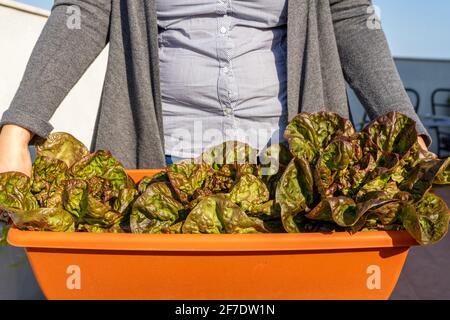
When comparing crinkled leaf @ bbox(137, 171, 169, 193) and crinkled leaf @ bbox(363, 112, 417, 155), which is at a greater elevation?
crinkled leaf @ bbox(363, 112, 417, 155)

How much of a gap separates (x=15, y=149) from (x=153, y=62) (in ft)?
1.15

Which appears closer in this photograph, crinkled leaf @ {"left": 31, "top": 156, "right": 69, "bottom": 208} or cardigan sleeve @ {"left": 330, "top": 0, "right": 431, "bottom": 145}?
crinkled leaf @ {"left": 31, "top": 156, "right": 69, "bottom": 208}

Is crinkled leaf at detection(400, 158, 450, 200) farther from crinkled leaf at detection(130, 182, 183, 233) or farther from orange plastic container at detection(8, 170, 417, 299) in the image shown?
crinkled leaf at detection(130, 182, 183, 233)

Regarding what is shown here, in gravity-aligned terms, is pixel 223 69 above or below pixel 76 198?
above

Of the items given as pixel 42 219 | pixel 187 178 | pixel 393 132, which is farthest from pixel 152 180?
pixel 393 132

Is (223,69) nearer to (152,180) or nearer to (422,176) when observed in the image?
(152,180)

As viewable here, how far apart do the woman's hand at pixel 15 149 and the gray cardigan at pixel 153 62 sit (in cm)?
16

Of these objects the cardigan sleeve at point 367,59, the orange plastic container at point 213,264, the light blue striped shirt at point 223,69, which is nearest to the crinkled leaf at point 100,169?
the orange plastic container at point 213,264

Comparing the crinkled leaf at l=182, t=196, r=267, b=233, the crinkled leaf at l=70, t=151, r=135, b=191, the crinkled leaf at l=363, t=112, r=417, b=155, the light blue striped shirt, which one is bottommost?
the crinkled leaf at l=182, t=196, r=267, b=233

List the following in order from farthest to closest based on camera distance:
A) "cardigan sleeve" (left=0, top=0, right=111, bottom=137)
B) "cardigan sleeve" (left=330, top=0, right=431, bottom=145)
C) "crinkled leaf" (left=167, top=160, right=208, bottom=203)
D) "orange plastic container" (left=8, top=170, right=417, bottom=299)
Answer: "cardigan sleeve" (left=330, top=0, right=431, bottom=145)
"cardigan sleeve" (left=0, top=0, right=111, bottom=137)
"crinkled leaf" (left=167, top=160, right=208, bottom=203)
"orange plastic container" (left=8, top=170, right=417, bottom=299)

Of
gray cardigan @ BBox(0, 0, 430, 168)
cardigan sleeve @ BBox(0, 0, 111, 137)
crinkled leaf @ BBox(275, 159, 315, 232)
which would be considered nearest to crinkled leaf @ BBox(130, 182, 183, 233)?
crinkled leaf @ BBox(275, 159, 315, 232)

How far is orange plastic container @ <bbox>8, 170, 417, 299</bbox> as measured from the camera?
526 mm

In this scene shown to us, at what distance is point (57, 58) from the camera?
88 cm
